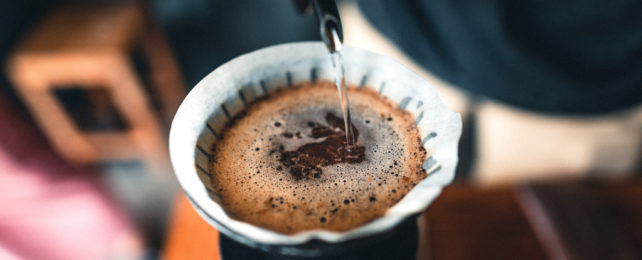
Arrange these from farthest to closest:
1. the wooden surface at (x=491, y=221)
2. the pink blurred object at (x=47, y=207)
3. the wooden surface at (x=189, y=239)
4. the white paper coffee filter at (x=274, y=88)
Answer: the pink blurred object at (x=47, y=207) → the wooden surface at (x=491, y=221) → the wooden surface at (x=189, y=239) → the white paper coffee filter at (x=274, y=88)

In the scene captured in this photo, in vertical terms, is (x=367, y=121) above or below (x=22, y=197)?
above

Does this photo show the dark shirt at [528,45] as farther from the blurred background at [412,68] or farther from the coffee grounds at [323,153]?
the coffee grounds at [323,153]

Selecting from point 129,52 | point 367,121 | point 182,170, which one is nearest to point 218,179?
point 182,170

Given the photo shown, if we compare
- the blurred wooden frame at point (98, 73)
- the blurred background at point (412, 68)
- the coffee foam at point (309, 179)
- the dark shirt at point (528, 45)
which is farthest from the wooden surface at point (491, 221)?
the coffee foam at point (309, 179)

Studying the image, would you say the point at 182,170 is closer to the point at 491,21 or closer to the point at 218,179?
the point at 218,179

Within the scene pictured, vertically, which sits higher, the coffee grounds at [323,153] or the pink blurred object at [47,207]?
the coffee grounds at [323,153]

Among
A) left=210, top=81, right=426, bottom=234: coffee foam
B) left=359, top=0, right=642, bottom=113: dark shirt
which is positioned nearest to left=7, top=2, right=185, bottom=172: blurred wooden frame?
left=359, top=0, right=642, bottom=113: dark shirt

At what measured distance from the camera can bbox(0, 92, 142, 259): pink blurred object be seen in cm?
132

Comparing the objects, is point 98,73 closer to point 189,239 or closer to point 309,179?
point 189,239

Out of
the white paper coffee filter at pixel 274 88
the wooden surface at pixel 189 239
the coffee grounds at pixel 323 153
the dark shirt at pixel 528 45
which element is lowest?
the wooden surface at pixel 189 239

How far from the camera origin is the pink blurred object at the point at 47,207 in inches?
51.8

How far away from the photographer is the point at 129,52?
55.7 inches

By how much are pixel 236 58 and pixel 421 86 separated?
0.61 ft

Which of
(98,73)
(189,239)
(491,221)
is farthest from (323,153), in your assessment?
(98,73)
